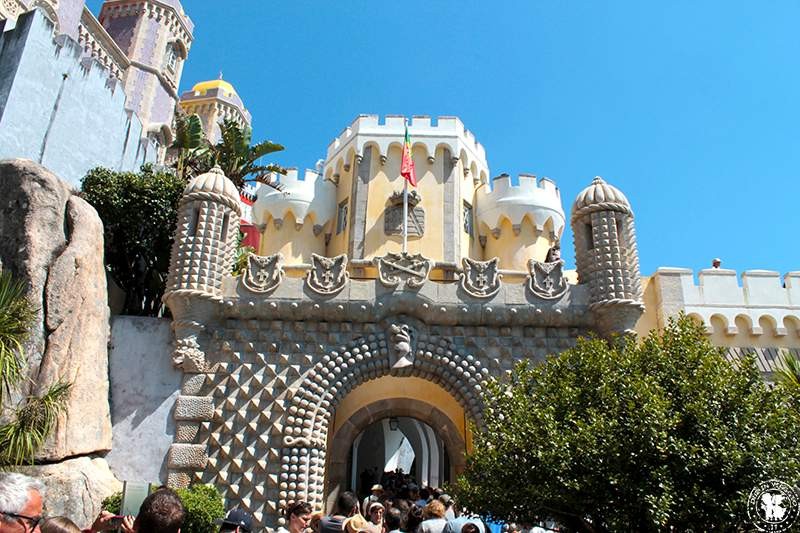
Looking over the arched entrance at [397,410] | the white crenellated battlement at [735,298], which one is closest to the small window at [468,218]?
the white crenellated battlement at [735,298]

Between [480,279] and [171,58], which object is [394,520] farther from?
[171,58]

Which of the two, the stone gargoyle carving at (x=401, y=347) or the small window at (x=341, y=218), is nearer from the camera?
the stone gargoyle carving at (x=401, y=347)

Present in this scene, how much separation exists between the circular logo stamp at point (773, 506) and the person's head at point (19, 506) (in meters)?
7.61

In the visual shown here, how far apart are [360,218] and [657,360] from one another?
14.9 metres

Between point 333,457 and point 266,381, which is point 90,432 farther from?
point 333,457

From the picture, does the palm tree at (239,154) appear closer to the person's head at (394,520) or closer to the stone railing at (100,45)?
the person's head at (394,520)

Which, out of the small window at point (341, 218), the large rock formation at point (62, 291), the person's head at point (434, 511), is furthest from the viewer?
the small window at point (341, 218)

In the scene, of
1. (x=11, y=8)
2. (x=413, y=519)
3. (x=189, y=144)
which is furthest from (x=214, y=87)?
(x=413, y=519)

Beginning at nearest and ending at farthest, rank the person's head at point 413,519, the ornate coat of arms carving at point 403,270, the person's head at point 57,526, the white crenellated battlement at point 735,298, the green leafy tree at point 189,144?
the person's head at point 57,526 < the person's head at point 413,519 < the ornate coat of arms carving at point 403,270 < the white crenellated battlement at point 735,298 < the green leafy tree at point 189,144

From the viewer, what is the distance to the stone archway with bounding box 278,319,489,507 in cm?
1365

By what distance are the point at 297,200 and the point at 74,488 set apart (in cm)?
1439

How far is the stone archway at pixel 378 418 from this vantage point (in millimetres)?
15438

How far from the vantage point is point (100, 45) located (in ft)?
149

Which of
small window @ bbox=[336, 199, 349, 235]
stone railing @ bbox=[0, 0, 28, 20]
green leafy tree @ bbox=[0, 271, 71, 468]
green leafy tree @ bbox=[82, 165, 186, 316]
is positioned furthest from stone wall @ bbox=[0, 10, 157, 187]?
stone railing @ bbox=[0, 0, 28, 20]
